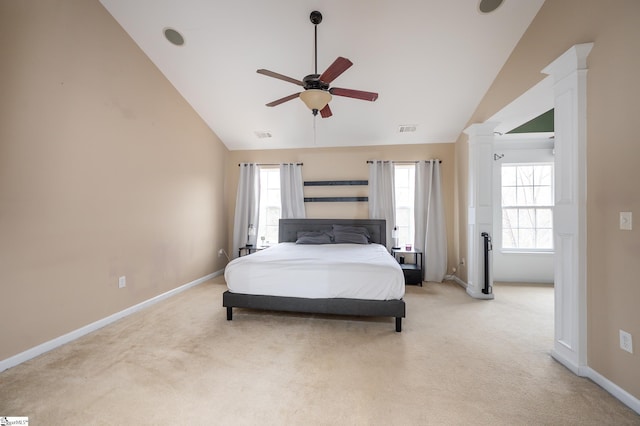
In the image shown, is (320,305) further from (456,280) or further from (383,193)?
(456,280)

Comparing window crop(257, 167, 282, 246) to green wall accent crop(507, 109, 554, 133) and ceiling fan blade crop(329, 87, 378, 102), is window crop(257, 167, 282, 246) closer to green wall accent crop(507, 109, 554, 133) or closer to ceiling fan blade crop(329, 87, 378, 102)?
ceiling fan blade crop(329, 87, 378, 102)

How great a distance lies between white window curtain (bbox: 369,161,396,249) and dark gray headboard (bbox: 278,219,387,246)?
13cm

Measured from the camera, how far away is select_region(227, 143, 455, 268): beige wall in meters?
4.95

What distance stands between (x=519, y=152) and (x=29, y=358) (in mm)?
6941

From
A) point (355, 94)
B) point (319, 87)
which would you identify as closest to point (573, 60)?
point (355, 94)

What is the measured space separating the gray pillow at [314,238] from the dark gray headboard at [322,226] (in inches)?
6.2

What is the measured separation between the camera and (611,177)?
1836 millimetres

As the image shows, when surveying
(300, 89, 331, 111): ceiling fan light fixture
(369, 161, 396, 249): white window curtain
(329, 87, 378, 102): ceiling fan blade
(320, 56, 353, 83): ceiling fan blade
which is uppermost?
(320, 56, 353, 83): ceiling fan blade

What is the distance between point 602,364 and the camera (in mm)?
1889

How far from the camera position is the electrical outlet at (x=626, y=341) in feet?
5.57

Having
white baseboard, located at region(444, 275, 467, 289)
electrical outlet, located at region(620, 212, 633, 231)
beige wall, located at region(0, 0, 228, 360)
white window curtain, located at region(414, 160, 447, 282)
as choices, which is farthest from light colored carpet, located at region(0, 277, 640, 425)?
white window curtain, located at region(414, 160, 447, 282)

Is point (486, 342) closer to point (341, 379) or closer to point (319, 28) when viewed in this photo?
point (341, 379)

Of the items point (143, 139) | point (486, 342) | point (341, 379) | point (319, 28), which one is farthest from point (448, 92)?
point (143, 139)

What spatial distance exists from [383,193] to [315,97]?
2887 mm
